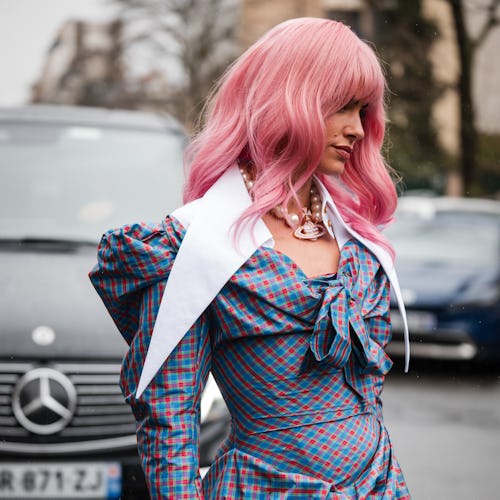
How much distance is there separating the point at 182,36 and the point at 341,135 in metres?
30.8

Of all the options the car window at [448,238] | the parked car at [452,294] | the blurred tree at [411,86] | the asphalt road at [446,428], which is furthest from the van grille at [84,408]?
the blurred tree at [411,86]

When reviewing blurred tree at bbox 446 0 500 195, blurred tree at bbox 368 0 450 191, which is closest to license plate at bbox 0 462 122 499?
blurred tree at bbox 446 0 500 195

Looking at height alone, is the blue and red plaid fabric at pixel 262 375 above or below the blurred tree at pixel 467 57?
above

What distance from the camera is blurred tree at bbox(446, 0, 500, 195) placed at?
57.6 ft

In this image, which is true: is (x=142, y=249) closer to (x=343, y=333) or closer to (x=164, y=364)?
(x=164, y=364)

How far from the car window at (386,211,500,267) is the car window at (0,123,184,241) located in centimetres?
482

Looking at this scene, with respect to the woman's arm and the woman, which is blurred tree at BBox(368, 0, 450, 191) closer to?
the woman

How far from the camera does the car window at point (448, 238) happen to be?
948 centimetres

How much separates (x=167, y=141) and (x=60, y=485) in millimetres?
2094

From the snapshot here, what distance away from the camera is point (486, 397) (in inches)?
314

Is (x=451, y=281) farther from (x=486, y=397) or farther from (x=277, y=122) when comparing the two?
(x=277, y=122)

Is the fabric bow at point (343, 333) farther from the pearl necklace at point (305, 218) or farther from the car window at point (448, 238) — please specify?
the car window at point (448, 238)

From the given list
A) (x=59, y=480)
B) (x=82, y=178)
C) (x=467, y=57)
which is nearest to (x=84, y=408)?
(x=59, y=480)

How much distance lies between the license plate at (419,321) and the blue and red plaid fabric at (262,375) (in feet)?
21.9
